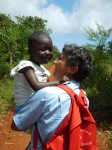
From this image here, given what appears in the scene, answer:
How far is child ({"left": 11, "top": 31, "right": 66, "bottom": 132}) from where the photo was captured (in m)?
2.58

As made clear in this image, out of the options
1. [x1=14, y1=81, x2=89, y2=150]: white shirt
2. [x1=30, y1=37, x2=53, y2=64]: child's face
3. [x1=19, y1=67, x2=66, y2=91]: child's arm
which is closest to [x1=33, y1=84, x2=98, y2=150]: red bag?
[x1=14, y1=81, x2=89, y2=150]: white shirt

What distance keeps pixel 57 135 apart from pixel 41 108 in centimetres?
19

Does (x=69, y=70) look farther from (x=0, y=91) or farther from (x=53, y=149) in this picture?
(x=0, y=91)

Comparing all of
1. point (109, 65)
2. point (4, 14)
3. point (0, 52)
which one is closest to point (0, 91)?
point (0, 52)

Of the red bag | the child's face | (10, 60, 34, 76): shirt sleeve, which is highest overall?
the child's face

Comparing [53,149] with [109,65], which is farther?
[109,65]

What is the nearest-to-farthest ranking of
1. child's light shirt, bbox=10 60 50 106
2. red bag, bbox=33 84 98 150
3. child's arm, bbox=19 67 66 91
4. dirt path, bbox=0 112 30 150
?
red bag, bbox=33 84 98 150, child's arm, bbox=19 67 66 91, child's light shirt, bbox=10 60 50 106, dirt path, bbox=0 112 30 150

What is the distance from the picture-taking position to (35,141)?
2113 mm

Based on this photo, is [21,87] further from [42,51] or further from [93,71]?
[93,71]

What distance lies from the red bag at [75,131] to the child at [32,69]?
520mm

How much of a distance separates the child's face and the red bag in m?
0.64

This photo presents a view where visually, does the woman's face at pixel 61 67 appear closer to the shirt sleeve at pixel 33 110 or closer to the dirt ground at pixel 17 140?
the shirt sleeve at pixel 33 110

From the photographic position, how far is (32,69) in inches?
102

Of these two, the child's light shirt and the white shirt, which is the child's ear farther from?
the child's light shirt
